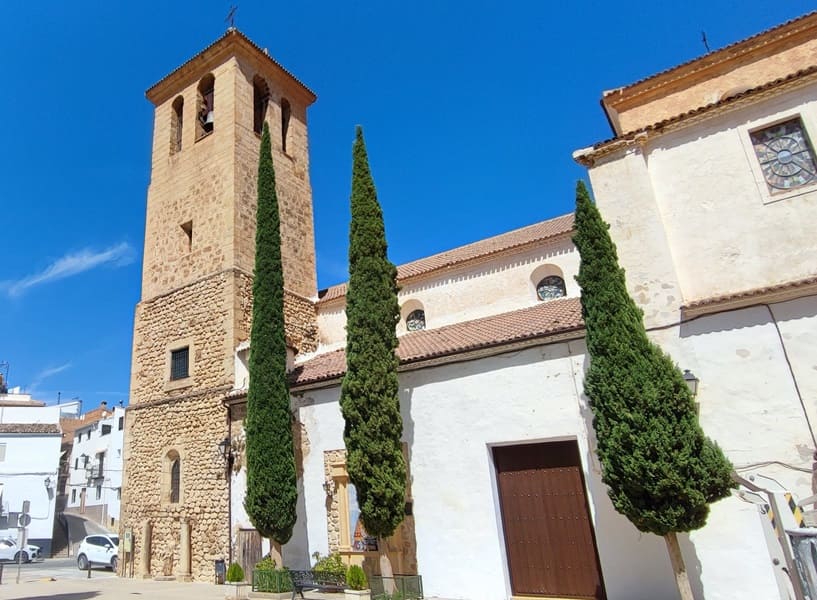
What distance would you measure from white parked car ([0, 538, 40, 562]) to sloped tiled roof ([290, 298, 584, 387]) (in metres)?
18.8

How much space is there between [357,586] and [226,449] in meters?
5.10

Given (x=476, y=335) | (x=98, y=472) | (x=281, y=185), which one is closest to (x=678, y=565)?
(x=476, y=335)

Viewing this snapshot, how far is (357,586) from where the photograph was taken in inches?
332

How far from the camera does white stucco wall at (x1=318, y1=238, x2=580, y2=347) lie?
12320mm

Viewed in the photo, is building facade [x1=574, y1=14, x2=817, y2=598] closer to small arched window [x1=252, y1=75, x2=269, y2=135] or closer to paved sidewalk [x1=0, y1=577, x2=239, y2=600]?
paved sidewalk [x1=0, y1=577, x2=239, y2=600]

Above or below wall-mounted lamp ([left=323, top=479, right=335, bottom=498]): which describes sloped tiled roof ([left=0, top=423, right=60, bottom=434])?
above

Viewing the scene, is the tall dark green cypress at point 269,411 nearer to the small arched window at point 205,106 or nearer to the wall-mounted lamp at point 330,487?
the wall-mounted lamp at point 330,487

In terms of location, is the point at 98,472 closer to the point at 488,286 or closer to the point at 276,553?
the point at 276,553

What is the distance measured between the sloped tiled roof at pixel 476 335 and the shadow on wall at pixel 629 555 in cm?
189

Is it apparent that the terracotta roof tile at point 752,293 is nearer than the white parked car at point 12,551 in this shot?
Yes

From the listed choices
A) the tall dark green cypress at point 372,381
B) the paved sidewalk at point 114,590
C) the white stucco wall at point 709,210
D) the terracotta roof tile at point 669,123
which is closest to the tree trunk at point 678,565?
the white stucco wall at point 709,210

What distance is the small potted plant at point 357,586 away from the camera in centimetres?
827

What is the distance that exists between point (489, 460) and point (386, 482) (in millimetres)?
1722

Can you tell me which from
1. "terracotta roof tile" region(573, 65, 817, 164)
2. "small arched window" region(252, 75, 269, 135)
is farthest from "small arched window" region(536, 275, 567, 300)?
"small arched window" region(252, 75, 269, 135)
